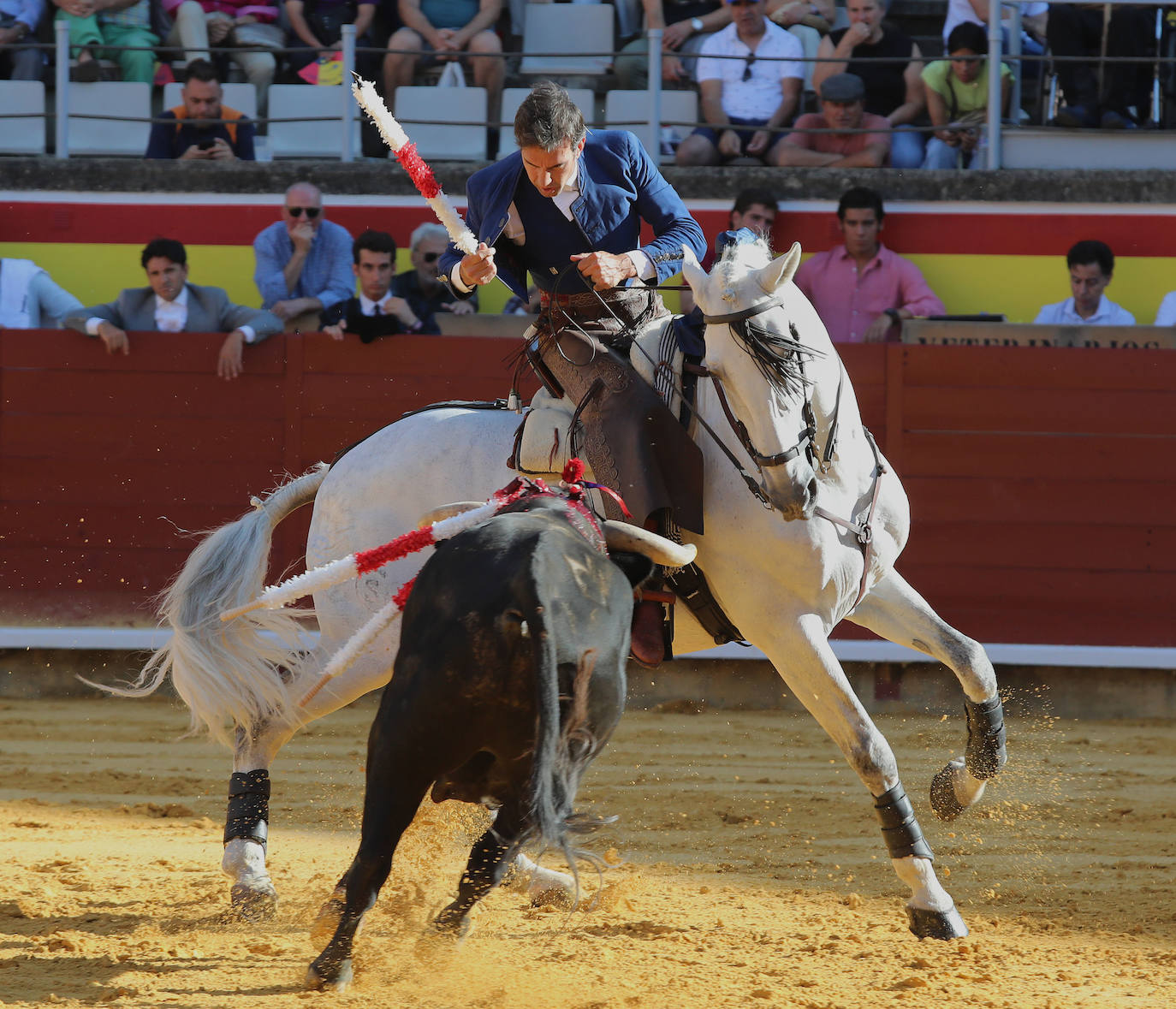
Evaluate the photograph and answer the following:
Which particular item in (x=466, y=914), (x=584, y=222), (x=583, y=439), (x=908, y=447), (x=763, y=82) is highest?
(x=763, y=82)

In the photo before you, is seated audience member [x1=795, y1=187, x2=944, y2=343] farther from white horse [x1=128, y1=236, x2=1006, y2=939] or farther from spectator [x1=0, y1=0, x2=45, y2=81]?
spectator [x1=0, y1=0, x2=45, y2=81]

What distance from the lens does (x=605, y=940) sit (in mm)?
3705

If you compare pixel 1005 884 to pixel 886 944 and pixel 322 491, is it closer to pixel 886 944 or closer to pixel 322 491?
pixel 886 944

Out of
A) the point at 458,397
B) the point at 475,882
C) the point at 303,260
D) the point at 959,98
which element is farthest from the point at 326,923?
the point at 959,98

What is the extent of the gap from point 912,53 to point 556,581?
6.10 metres

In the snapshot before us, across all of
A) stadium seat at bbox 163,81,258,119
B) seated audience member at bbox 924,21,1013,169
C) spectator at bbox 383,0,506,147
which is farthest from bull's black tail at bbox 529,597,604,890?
stadium seat at bbox 163,81,258,119

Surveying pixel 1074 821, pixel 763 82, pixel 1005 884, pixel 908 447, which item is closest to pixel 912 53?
pixel 763 82

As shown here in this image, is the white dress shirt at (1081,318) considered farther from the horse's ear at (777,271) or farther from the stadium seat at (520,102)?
the horse's ear at (777,271)

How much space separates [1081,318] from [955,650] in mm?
3674

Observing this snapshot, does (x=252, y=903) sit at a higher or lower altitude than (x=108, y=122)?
lower

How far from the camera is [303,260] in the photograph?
24.7ft

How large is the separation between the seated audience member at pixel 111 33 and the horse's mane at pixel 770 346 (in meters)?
6.27

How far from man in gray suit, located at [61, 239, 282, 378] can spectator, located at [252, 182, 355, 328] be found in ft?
0.77

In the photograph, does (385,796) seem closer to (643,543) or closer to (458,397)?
(643,543)
